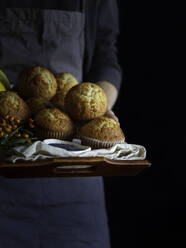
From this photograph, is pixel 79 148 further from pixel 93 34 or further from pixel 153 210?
pixel 153 210

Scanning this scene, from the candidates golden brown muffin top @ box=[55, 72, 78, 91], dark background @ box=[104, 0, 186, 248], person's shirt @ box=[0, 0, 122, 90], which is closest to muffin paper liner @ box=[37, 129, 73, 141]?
golden brown muffin top @ box=[55, 72, 78, 91]

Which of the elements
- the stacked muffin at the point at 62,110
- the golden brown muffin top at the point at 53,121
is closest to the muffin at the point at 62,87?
the stacked muffin at the point at 62,110

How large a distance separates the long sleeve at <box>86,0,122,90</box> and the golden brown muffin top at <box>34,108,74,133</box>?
0.53 m

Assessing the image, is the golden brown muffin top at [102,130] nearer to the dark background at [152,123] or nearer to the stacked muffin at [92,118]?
the stacked muffin at [92,118]

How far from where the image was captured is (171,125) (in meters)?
2.08

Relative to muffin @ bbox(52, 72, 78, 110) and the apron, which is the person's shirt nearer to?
the apron

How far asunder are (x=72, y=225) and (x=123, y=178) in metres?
0.96

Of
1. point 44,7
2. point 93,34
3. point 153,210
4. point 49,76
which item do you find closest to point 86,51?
point 93,34

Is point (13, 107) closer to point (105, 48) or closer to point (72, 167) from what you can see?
point (72, 167)

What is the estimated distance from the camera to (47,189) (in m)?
1.26

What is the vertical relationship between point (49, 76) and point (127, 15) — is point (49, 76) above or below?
below

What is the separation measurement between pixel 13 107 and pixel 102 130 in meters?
0.27

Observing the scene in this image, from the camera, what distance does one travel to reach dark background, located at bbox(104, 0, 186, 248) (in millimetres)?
1976

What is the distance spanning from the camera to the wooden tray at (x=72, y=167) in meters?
0.86
